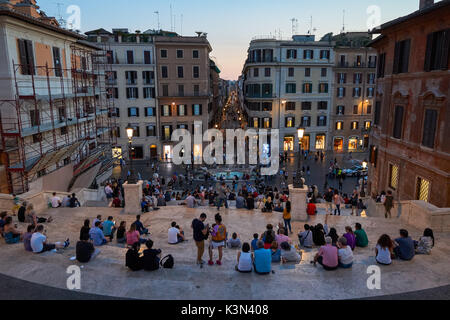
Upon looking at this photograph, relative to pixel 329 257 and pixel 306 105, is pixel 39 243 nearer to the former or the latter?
pixel 329 257

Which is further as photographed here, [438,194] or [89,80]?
[89,80]

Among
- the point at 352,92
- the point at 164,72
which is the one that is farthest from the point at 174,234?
the point at 352,92

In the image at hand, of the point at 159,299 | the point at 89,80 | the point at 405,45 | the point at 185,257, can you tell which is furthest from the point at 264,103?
the point at 159,299

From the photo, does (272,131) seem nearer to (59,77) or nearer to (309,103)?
(309,103)

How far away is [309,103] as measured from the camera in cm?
4919

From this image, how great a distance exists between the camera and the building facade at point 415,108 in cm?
1547

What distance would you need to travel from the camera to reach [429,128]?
16.7m

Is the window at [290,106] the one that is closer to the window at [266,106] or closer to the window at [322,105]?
the window at [266,106]

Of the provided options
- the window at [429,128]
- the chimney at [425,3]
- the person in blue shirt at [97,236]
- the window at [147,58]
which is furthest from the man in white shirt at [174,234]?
the window at [147,58]

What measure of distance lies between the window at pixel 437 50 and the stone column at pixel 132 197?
15.3 m

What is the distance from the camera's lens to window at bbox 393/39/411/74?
19.0 m

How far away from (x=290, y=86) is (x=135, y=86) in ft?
71.3
